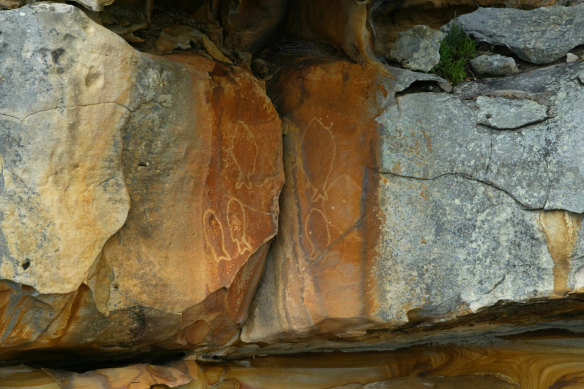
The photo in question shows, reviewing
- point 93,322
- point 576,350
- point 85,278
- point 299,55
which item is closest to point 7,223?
point 85,278

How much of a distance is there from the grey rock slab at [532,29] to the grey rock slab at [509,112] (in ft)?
1.55

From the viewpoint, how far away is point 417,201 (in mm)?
3564

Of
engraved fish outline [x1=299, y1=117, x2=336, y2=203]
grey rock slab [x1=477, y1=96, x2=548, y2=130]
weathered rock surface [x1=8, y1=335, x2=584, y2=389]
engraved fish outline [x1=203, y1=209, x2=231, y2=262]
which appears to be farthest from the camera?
weathered rock surface [x1=8, y1=335, x2=584, y2=389]

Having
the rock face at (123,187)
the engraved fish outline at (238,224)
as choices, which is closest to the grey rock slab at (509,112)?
the rock face at (123,187)

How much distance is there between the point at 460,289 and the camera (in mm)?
3496

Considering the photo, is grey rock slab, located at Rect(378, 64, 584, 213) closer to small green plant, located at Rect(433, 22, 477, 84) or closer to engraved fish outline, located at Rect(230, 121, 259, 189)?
small green plant, located at Rect(433, 22, 477, 84)

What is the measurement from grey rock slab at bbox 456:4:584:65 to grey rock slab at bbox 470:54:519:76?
136 mm

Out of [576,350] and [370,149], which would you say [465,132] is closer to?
[370,149]

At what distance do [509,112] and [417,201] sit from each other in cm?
65

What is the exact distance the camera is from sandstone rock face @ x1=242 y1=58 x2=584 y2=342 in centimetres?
342

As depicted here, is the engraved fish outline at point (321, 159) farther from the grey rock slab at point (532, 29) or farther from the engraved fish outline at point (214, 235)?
the grey rock slab at point (532, 29)

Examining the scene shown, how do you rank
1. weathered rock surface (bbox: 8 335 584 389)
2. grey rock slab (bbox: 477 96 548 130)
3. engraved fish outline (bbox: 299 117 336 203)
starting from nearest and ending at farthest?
grey rock slab (bbox: 477 96 548 130), engraved fish outline (bbox: 299 117 336 203), weathered rock surface (bbox: 8 335 584 389)

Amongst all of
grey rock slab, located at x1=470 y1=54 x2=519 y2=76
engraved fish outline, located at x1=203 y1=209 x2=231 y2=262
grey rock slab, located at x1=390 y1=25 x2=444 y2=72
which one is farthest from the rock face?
grey rock slab, located at x1=470 y1=54 x2=519 y2=76

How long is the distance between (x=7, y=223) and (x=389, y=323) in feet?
6.22
